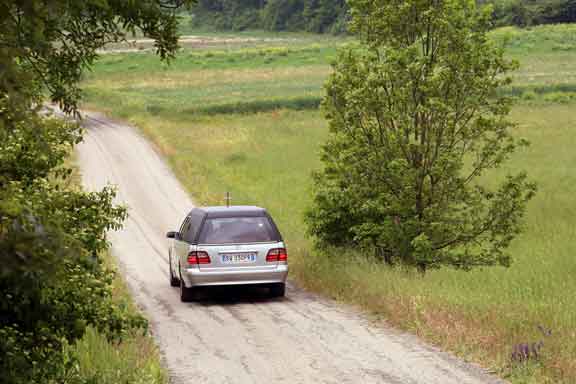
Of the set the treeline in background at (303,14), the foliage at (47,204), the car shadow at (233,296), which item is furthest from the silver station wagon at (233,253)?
the treeline in background at (303,14)

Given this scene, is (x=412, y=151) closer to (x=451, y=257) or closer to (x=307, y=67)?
(x=451, y=257)

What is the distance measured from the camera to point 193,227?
57.0 feet

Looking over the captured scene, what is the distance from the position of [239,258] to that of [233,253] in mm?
134

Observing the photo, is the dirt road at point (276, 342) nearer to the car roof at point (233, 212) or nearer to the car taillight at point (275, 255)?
the car taillight at point (275, 255)

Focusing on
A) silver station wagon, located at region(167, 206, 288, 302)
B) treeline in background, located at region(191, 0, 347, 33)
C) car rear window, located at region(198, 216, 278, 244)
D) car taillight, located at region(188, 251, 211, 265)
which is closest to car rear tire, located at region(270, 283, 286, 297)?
silver station wagon, located at region(167, 206, 288, 302)

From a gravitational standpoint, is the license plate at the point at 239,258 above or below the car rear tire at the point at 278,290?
above

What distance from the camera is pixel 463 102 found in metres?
17.6

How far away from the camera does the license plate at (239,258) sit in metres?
16.6

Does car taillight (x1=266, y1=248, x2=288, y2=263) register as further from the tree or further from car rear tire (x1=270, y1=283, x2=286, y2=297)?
the tree

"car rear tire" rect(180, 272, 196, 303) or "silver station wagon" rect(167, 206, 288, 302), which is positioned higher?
"silver station wagon" rect(167, 206, 288, 302)

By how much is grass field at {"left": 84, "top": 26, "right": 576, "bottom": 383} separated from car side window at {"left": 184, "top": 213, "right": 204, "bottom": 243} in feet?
8.14

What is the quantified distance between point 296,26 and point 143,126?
104528 mm

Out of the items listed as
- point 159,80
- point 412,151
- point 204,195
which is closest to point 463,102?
point 412,151

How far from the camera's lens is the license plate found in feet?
54.3
